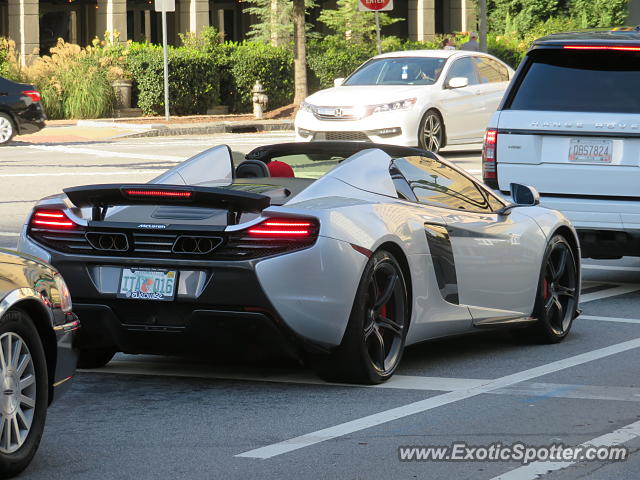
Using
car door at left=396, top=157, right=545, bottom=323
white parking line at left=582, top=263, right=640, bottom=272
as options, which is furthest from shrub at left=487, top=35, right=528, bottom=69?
car door at left=396, top=157, right=545, bottom=323

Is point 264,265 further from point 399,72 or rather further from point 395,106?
point 399,72

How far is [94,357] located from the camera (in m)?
8.08

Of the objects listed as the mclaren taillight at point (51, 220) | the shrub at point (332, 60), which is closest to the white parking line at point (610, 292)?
the mclaren taillight at point (51, 220)

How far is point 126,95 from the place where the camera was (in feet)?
120

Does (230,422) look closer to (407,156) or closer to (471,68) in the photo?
(407,156)

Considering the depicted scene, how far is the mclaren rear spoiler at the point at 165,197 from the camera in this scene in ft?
23.5

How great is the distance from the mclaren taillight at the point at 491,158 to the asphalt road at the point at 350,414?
6.66ft

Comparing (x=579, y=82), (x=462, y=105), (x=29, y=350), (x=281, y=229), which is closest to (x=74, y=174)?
(x=462, y=105)

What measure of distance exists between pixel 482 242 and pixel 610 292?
10.8 ft

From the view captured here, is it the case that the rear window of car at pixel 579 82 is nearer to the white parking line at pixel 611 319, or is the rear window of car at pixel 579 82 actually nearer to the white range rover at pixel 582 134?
the white range rover at pixel 582 134

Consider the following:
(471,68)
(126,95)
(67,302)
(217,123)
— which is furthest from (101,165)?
(67,302)

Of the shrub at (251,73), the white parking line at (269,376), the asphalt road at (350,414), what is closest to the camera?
the asphalt road at (350,414)

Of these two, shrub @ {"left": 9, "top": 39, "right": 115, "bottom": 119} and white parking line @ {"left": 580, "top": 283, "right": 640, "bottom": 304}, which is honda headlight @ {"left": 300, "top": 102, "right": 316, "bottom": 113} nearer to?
white parking line @ {"left": 580, "top": 283, "right": 640, "bottom": 304}

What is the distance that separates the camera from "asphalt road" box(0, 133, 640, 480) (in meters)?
5.86
